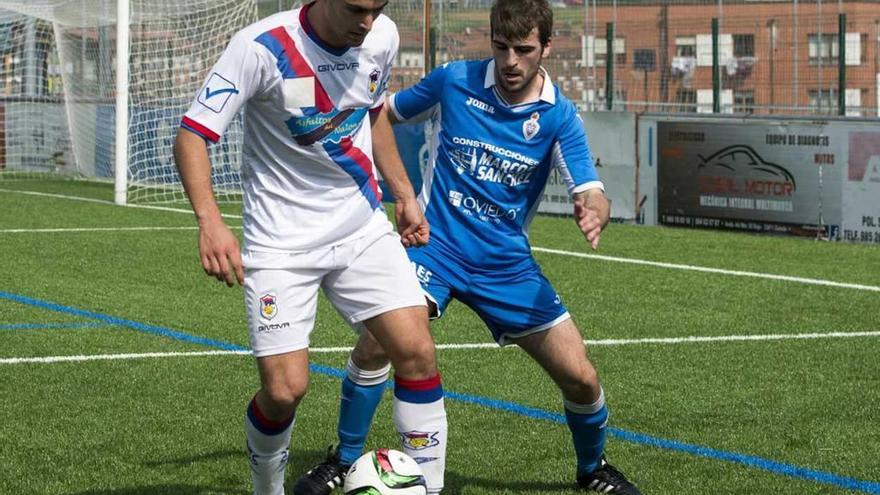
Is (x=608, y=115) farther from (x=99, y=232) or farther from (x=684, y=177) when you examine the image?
(x=99, y=232)

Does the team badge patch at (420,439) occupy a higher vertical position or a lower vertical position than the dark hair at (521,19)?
lower

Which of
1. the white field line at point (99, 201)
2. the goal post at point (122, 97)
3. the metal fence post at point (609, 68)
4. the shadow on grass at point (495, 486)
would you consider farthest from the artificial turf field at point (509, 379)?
the metal fence post at point (609, 68)

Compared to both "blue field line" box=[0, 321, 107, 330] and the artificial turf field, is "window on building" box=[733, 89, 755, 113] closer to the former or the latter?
the artificial turf field

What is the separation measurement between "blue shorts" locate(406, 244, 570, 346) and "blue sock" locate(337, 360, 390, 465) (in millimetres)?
365

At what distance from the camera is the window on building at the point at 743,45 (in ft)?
68.5

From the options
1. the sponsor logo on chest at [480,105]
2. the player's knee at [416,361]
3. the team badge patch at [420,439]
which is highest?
the sponsor logo on chest at [480,105]

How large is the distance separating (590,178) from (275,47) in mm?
1506

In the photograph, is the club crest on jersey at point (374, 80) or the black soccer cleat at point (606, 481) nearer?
the club crest on jersey at point (374, 80)

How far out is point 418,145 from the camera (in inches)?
769

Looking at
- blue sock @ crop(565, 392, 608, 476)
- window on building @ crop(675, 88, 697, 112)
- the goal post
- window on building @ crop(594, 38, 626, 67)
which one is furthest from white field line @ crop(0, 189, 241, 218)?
blue sock @ crop(565, 392, 608, 476)

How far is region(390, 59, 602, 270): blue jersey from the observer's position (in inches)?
235

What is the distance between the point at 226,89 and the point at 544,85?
165 centimetres

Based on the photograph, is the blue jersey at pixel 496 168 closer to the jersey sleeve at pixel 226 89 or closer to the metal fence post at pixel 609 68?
the jersey sleeve at pixel 226 89

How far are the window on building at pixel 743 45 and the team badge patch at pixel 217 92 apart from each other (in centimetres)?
1657
